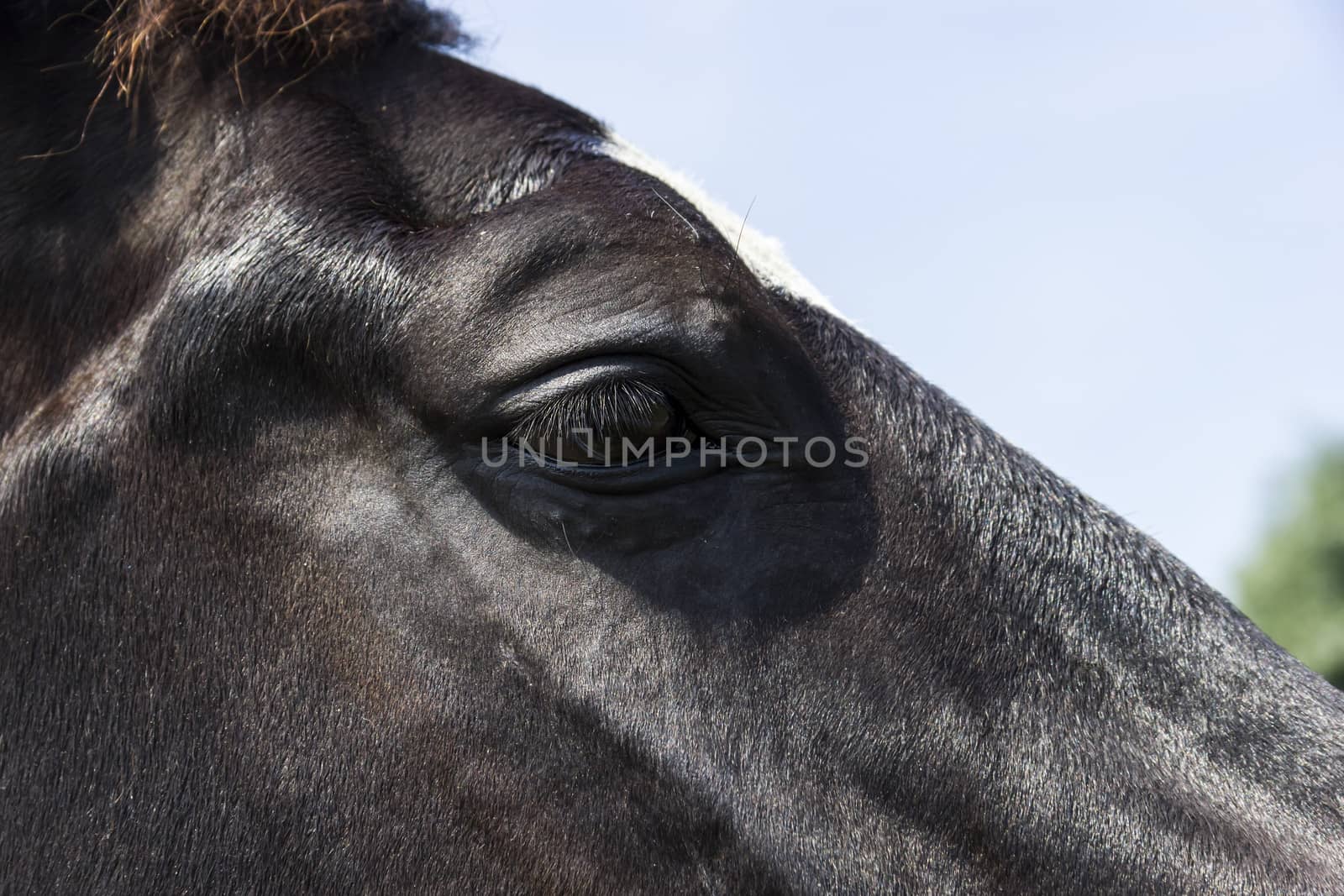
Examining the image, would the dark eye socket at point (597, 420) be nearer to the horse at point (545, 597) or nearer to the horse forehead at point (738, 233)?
the horse at point (545, 597)

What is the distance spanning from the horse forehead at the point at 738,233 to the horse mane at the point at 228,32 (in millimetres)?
659

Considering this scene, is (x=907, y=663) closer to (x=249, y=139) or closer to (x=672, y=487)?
(x=672, y=487)

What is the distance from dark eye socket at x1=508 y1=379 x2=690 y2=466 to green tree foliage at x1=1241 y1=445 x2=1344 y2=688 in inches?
864

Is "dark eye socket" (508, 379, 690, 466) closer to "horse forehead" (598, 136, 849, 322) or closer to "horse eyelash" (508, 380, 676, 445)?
"horse eyelash" (508, 380, 676, 445)

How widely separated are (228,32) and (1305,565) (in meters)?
25.0

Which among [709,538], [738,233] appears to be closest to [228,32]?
[738,233]

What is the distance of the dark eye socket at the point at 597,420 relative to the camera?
2088 mm

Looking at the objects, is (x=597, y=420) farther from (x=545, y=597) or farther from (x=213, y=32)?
(x=213, y=32)

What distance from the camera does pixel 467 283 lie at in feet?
6.95

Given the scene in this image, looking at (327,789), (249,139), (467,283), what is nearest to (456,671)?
(327,789)

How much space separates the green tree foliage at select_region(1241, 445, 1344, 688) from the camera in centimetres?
2194

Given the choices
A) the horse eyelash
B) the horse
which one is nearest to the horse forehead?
the horse

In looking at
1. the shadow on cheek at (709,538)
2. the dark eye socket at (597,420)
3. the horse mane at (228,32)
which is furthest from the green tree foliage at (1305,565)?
the horse mane at (228,32)

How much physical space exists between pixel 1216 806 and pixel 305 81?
2.31 metres
